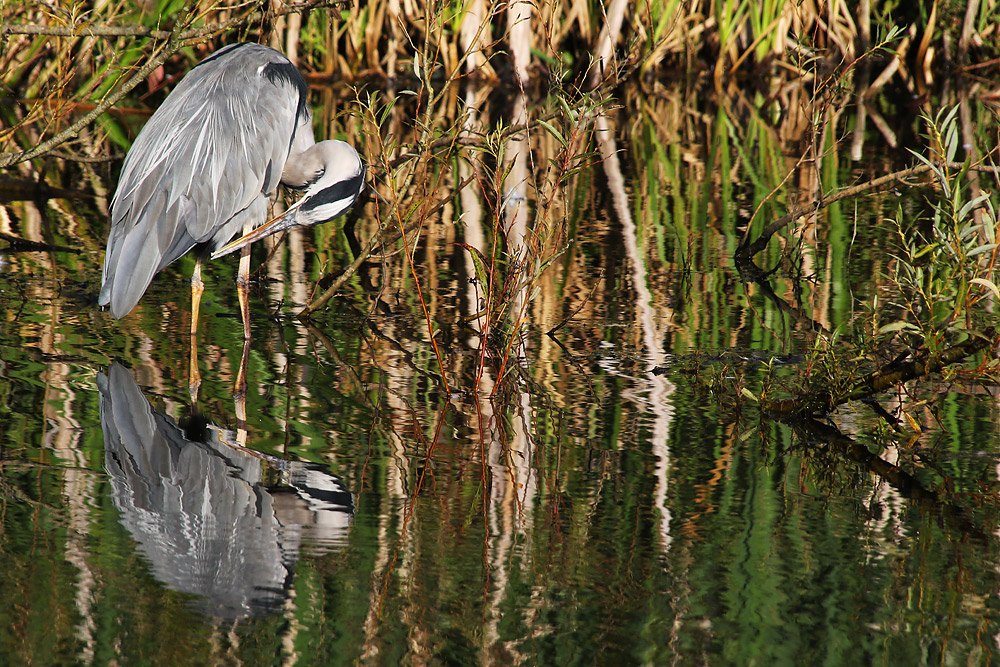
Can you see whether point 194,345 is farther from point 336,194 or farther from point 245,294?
point 336,194

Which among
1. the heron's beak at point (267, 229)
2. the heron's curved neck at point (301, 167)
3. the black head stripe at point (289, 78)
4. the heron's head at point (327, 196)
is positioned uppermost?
the black head stripe at point (289, 78)

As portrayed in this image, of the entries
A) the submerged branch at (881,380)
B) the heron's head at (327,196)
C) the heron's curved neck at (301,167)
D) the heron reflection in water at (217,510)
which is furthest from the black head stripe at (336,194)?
the submerged branch at (881,380)

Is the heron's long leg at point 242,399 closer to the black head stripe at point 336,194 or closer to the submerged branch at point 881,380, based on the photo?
the black head stripe at point 336,194

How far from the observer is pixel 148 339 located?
180 inches

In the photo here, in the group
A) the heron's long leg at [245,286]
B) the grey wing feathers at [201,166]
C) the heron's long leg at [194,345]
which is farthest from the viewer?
the heron's long leg at [245,286]

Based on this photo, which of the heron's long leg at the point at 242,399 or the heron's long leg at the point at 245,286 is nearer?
the heron's long leg at the point at 242,399

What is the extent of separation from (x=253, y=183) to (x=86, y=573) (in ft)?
8.05

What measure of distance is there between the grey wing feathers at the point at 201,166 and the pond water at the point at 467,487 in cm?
36

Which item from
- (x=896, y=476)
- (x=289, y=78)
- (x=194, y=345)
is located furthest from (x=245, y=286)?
(x=896, y=476)

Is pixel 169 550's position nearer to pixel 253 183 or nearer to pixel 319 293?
pixel 253 183

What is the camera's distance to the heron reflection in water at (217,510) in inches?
106

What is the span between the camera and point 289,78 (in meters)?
5.08

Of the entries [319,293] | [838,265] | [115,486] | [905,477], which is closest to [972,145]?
[838,265]

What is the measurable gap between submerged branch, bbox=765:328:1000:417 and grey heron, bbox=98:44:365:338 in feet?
6.21
